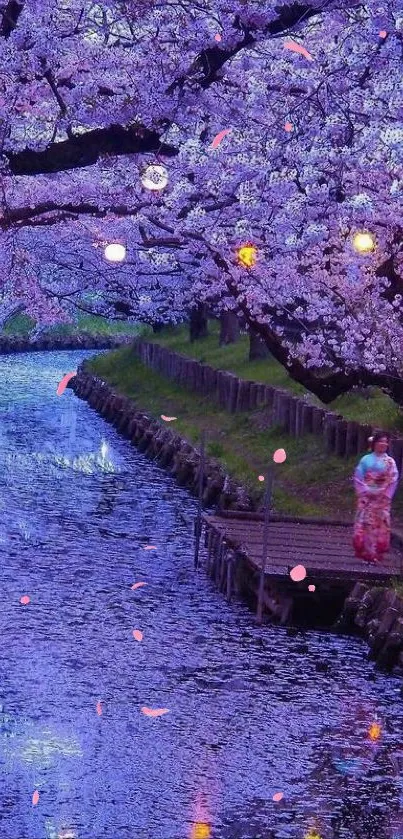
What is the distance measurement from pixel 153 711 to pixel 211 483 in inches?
599

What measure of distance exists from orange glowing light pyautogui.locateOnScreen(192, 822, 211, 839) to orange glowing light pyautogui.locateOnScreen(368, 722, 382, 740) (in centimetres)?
365

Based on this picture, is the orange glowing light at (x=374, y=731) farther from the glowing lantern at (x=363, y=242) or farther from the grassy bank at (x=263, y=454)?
the glowing lantern at (x=363, y=242)

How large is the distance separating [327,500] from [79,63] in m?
12.6

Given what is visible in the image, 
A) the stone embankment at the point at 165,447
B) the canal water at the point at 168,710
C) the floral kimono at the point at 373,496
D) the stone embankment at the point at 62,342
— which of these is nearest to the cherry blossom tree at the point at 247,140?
the floral kimono at the point at 373,496

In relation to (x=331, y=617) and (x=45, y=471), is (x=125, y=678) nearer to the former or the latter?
(x=331, y=617)

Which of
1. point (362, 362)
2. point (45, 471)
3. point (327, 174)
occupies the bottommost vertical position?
point (45, 471)

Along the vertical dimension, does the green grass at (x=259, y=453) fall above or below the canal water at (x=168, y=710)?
above

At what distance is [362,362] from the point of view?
85.1 feet

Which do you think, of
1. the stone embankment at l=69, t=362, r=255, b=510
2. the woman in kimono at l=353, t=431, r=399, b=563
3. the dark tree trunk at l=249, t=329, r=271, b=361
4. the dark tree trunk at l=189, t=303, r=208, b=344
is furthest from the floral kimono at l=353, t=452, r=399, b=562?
the dark tree trunk at l=189, t=303, r=208, b=344

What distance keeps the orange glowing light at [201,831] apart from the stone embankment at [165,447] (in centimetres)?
1382

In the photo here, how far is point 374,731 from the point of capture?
58.2ft

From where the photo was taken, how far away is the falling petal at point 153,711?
18094 millimetres

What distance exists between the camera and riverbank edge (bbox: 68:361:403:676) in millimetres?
19984

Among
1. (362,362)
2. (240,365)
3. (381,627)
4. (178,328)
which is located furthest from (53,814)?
(178,328)
